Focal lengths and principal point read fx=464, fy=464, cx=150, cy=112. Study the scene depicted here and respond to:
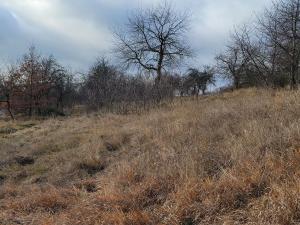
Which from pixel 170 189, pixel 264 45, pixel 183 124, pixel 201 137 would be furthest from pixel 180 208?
pixel 264 45

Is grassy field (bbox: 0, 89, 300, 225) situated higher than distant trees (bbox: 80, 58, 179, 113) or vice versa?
distant trees (bbox: 80, 58, 179, 113)

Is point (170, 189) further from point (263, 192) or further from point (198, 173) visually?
point (263, 192)

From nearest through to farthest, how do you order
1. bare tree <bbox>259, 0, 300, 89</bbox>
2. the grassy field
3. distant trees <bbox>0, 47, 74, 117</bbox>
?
1. the grassy field
2. bare tree <bbox>259, 0, 300, 89</bbox>
3. distant trees <bbox>0, 47, 74, 117</bbox>

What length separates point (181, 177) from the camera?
21.6 feet

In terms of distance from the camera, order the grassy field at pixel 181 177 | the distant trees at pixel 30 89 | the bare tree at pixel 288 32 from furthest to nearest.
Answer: the distant trees at pixel 30 89
the bare tree at pixel 288 32
the grassy field at pixel 181 177

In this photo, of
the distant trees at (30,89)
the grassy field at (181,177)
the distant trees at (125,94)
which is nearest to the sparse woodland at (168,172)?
the grassy field at (181,177)

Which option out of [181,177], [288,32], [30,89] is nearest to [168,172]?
[181,177]

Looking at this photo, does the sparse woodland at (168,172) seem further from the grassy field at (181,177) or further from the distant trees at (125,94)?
the distant trees at (125,94)

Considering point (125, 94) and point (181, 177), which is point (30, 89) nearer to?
point (125, 94)

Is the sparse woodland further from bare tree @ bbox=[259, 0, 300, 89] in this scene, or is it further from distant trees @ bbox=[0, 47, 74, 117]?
distant trees @ bbox=[0, 47, 74, 117]

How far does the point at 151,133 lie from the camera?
11047mm

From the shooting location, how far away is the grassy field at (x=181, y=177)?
18.2 ft

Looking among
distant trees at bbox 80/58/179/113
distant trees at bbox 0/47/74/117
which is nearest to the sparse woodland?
distant trees at bbox 80/58/179/113

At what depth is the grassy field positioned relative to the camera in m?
5.55
